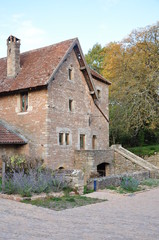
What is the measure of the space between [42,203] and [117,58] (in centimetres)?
2080

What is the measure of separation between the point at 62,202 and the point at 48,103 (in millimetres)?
7892

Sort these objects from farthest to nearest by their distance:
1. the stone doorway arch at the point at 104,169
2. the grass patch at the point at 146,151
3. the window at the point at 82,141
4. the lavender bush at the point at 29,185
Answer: the grass patch at the point at 146,151 → the stone doorway arch at the point at 104,169 → the window at the point at 82,141 → the lavender bush at the point at 29,185

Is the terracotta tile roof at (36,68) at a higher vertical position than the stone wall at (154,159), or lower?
higher

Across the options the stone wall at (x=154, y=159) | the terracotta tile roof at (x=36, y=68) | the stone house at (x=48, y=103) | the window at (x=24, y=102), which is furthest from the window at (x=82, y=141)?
the stone wall at (x=154, y=159)

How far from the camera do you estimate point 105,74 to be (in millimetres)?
30297

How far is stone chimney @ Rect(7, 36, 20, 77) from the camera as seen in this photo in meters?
18.5

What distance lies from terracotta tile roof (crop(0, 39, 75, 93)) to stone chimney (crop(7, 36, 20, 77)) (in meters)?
0.38

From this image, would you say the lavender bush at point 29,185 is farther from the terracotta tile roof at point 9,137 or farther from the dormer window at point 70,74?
the dormer window at point 70,74

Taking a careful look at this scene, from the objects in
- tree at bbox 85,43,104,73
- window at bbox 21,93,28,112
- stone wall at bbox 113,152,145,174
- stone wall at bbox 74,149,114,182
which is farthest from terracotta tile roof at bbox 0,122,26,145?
tree at bbox 85,43,104,73

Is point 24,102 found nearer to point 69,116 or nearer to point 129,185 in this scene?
point 69,116

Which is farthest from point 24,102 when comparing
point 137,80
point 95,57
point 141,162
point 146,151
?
point 95,57

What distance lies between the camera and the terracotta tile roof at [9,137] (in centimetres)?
1570

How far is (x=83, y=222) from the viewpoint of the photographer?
24.6 feet

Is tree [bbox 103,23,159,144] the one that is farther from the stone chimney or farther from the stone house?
the stone chimney
